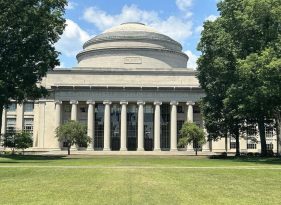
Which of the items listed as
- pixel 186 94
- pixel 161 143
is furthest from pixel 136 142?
pixel 186 94

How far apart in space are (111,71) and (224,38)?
148ft

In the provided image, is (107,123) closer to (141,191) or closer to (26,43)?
(26,43)

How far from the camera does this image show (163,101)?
289 ft

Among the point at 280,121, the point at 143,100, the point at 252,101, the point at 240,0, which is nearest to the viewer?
the point at 252,101

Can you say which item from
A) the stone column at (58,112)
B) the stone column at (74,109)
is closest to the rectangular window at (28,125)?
the stone column at (58,112)

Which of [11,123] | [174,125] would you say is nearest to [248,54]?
[174,125]

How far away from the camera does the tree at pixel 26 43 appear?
4800cm

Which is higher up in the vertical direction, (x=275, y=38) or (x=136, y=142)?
(x=275, y=38)

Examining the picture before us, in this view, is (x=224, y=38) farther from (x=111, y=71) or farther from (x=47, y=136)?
(x=47, y=136)

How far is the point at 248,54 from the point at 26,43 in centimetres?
2238

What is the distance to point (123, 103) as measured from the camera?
8769cm

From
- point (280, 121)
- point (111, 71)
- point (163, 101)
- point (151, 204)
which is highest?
point (111, 71)

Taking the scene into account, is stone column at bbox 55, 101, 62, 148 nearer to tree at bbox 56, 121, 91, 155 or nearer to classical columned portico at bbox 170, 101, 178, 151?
tree at bbox 56, 121, 91, 155

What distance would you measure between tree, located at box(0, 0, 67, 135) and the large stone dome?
4403 cm
